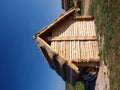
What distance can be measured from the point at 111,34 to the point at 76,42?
339 cm

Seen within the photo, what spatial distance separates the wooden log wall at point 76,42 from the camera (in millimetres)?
17250

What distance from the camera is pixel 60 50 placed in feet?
57.1

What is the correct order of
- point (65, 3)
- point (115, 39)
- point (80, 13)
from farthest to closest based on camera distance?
1. point (65, 3)
2. point (80, 13)
3. point (115, 39)

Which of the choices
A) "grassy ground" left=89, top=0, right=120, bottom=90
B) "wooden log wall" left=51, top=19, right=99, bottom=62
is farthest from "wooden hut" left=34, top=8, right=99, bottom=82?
"grassy ground" left=89, top=0, right=120, bottom=90

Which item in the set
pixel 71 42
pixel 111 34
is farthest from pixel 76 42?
pixel 111 34

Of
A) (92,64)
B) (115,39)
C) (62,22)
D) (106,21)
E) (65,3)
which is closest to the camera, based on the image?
(115,39)

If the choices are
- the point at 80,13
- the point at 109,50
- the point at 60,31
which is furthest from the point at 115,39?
the point at 80,13

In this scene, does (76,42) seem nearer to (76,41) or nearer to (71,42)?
(76,41)

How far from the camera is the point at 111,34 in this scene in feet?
47.8

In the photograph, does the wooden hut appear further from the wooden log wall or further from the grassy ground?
the grassy ground

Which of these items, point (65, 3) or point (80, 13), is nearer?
point (80, 13)

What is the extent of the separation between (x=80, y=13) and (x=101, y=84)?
47.1 ft

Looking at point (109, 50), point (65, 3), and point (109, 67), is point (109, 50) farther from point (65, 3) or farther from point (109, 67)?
point (65, 3)

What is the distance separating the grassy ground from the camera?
1362cm
